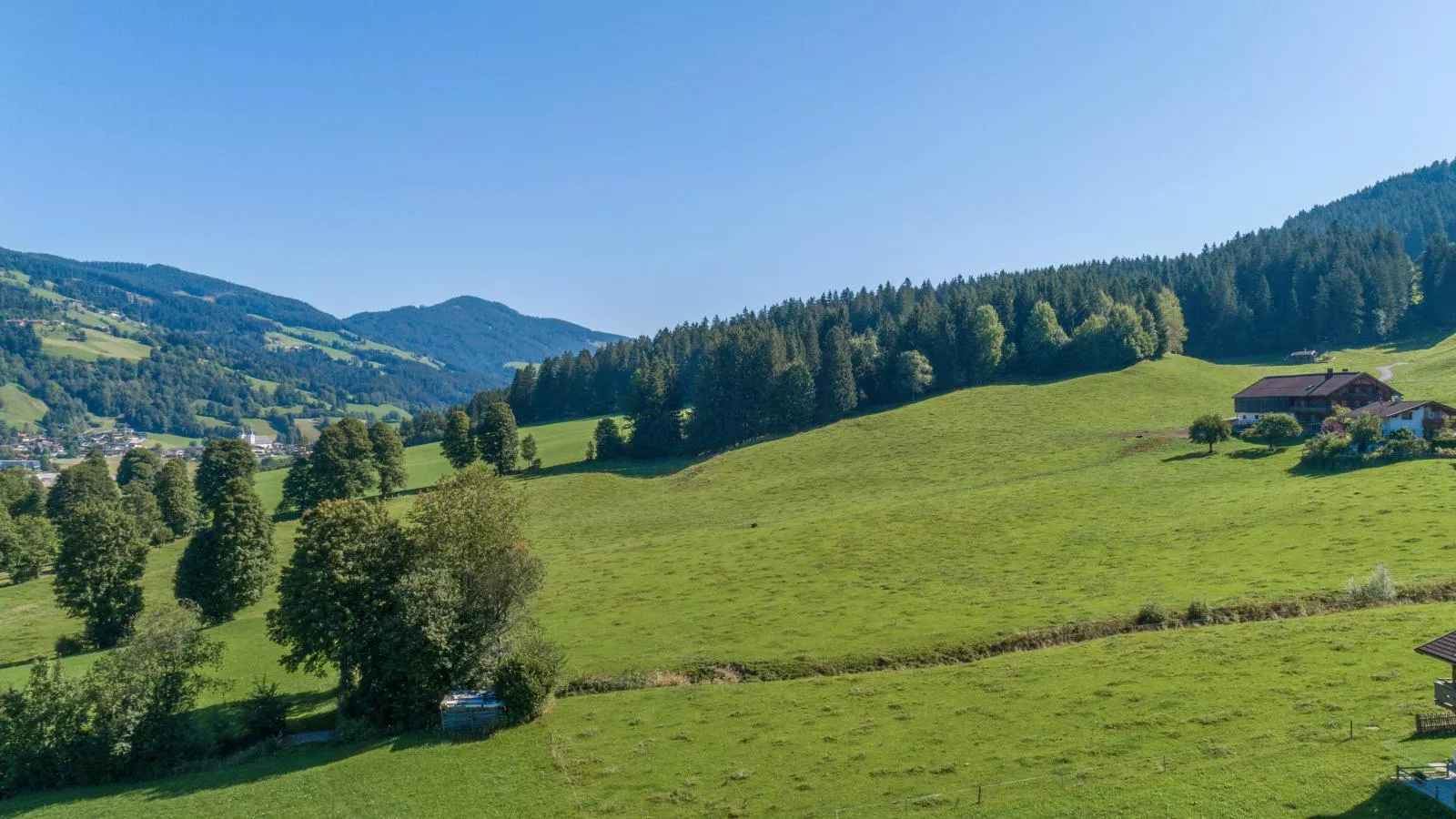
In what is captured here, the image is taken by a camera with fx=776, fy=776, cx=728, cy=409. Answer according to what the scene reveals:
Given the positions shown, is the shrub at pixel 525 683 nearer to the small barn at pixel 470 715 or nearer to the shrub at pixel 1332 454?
the small barn at pixel 470 715

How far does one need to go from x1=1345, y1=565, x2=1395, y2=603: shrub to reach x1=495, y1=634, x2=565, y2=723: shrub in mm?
47120

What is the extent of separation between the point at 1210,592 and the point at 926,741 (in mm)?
25535

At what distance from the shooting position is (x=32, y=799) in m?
40.7

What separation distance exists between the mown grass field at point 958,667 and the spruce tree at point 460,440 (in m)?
36.1

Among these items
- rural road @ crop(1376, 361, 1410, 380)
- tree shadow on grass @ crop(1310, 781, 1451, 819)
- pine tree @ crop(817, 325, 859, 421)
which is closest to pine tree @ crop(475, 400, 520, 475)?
pine tree @ crop(817, 325, 859, 421)

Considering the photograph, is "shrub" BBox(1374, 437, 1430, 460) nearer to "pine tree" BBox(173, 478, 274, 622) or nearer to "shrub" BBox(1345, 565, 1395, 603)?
"shrub" BBox(1345, 565, 1395, 603)

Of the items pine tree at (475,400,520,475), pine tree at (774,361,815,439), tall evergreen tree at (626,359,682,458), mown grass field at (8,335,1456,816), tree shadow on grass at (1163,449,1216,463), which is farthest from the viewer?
tall evergreen tree at (626,359,682,458)

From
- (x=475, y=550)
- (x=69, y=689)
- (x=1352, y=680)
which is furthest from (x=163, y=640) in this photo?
(x=1352, y=680)

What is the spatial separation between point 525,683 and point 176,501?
310 feet

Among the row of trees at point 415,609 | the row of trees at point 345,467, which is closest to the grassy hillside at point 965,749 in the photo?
the row of trees at point 415,609

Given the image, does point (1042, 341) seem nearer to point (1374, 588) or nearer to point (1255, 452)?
point (1255, 452)

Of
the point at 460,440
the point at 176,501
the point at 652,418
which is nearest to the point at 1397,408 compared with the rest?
the point at 652,418

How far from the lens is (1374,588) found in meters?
45.3

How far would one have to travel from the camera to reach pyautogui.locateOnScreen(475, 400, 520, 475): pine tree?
13088cm
